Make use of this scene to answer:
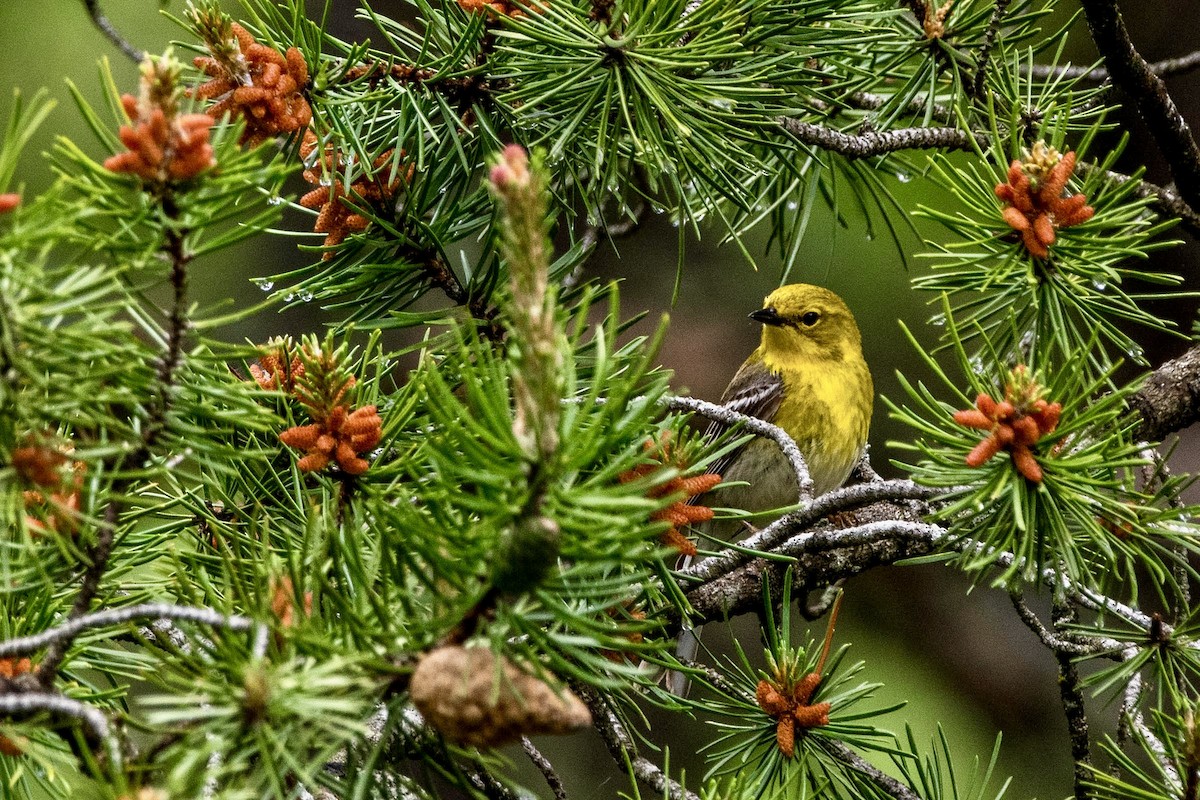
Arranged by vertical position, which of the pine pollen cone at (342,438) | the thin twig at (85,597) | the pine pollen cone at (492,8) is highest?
the pine pollen cone at (492,8)

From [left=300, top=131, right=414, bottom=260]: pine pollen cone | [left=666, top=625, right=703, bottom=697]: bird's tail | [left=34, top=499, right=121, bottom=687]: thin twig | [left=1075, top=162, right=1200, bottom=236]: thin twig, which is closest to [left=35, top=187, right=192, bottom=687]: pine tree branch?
[left=34, top=499, right=121, bottom=687]: thin twig

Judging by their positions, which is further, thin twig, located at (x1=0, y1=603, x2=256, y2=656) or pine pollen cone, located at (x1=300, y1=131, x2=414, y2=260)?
pine pollen cone, located at (x1=300, y1=131, x2=414, y2=260)

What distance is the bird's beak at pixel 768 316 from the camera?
416cm

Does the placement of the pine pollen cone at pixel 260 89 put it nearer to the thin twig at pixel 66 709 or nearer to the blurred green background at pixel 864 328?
the thin twig at pixel 66 709

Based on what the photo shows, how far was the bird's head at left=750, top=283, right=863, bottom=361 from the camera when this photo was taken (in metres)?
4.20

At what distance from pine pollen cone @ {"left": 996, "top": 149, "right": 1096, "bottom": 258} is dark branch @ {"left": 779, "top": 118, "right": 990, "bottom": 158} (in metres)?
0.46

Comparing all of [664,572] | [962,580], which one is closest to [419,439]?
[664,572]

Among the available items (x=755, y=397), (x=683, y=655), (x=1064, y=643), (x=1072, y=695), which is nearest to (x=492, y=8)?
(x=1064, y=643)

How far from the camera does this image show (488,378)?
3.56ft

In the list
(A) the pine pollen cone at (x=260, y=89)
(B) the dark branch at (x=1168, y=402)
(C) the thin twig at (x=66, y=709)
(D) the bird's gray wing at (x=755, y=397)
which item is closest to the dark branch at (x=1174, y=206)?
(B) the dark branch at (x=1168, y=402)

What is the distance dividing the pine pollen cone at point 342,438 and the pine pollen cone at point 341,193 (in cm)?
48

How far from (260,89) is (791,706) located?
128 centimetres

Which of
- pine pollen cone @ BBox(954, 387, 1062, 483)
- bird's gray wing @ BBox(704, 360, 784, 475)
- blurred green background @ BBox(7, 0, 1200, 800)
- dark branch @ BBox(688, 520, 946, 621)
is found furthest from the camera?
blurred green background @ BBox(7, 0, 1200, 800)

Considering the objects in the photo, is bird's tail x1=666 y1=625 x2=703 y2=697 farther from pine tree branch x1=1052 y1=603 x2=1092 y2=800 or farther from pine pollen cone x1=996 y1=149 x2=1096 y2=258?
pine pollen cone x1=996 y1=149 x2=1096 y2=258
